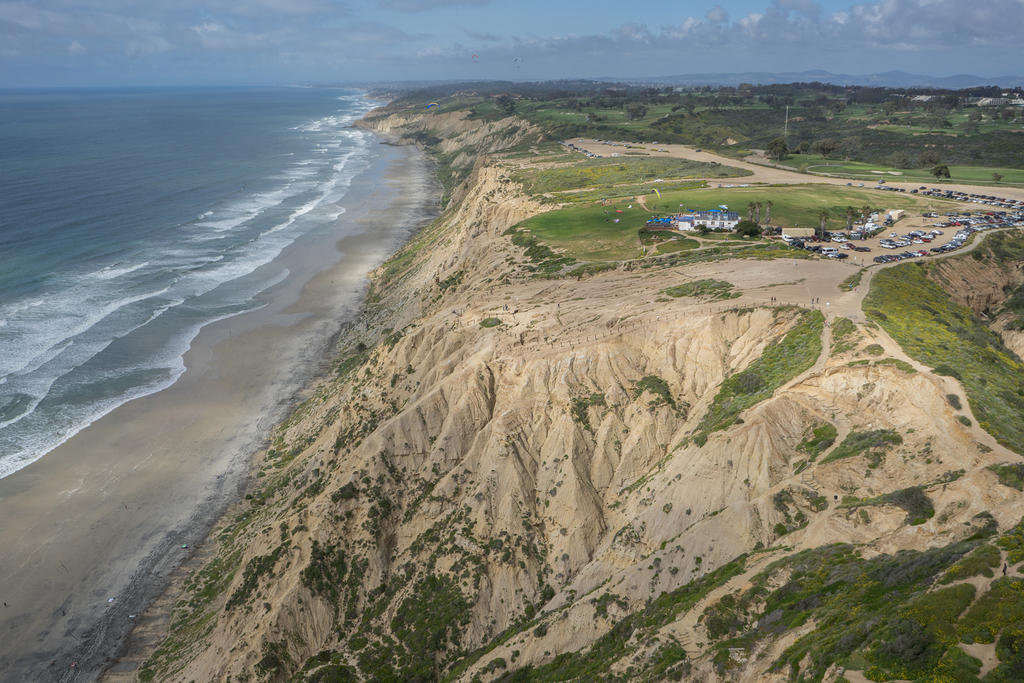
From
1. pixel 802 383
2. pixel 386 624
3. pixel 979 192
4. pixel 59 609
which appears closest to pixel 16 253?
pixel 59 609

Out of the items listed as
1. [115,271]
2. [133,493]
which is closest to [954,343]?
[133,493]

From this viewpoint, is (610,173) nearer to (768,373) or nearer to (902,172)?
(902,172)

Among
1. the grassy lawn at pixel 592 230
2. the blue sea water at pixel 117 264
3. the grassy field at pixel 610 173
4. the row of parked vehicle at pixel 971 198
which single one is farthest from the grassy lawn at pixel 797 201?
the blue sea water at pixel 117 264

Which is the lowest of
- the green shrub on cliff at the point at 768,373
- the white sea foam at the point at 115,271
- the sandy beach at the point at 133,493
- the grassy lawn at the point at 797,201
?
the sandy beach at the point at 133,493

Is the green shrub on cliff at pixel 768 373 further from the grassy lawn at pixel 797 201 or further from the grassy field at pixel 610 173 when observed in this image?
the grassy field at pixel 610 173

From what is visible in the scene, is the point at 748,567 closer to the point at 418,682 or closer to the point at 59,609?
the point at 418,682

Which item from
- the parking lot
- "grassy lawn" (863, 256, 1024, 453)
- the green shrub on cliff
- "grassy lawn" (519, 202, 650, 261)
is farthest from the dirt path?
the green shrub on cliff
